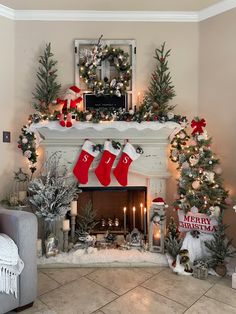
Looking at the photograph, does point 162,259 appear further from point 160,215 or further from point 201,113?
point 201,113

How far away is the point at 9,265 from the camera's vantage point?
1.68 m

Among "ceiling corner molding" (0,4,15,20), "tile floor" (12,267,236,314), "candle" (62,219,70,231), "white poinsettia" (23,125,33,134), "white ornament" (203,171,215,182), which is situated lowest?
"tile floor" (12,267,236,314)

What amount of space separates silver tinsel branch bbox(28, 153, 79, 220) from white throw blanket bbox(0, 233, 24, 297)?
822 mm

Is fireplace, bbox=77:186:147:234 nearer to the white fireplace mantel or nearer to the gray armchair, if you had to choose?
the white fireplace mantel

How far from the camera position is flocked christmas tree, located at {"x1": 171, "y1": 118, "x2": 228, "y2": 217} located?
2467 millimetres

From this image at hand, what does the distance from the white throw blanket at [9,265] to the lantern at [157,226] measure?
4.72ft

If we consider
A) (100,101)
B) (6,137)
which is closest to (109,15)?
(100,101)

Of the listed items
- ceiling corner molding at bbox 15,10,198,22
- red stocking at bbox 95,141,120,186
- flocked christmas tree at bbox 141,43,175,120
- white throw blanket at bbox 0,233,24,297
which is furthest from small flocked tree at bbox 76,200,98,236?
ceiling corner molding at bbox 15,10,198,22

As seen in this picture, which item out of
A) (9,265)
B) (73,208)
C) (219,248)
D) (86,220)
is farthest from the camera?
(86,220)

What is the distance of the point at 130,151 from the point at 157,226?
2.88 ft

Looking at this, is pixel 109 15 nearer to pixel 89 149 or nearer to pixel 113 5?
pixel 113 5

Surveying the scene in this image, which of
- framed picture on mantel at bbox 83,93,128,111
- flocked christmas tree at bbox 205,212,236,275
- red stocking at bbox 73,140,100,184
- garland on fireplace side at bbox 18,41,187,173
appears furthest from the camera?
framed picture on mantel at bbox 83,93,128,111

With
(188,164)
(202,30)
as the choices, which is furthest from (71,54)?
(188,164)

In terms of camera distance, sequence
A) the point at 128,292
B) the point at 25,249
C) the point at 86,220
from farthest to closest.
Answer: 1. the point at 86,220
2. the point at 128,292
3. the point at 25,249
